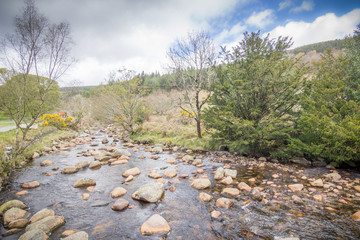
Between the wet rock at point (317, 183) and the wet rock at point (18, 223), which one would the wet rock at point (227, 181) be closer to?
the wet rock at point (317, 183)

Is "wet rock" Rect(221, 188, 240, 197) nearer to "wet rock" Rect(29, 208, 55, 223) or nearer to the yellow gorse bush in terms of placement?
"wet rock" Rect(29, 208, 55, 223)

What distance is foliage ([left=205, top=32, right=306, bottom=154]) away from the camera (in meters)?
7.30

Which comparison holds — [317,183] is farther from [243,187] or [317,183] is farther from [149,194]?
[149,194]

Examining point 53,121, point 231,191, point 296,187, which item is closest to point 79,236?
point 231,191

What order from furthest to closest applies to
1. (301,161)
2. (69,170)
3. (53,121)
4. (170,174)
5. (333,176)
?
(53,121) → (69,170) → (301,161) → (170,174) → (333,176)

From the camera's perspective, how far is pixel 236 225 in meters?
3.79

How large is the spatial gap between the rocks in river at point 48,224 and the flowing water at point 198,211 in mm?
177

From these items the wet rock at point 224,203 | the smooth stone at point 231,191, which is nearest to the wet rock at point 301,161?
the smooth stone at point 231,191

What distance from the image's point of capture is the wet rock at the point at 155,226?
148 inches

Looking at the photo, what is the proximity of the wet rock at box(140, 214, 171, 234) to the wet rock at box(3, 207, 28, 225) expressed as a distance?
3483 millimetres

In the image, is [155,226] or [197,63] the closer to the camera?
[155,226]

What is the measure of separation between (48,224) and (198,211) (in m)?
3.86

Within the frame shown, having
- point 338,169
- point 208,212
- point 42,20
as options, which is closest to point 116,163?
point 208,212

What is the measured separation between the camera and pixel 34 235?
3.38 metres
